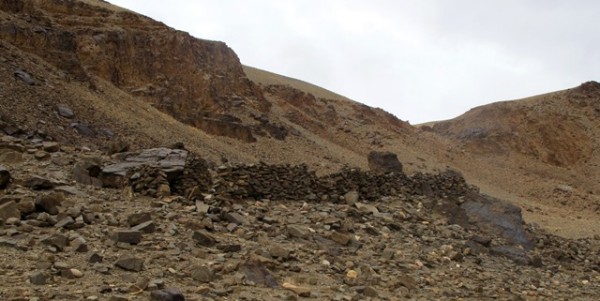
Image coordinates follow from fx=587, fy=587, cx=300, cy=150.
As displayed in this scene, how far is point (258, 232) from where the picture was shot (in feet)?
27.1

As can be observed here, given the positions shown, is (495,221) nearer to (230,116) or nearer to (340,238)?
(340,238)

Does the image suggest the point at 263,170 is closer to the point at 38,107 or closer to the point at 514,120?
the point at 38,107

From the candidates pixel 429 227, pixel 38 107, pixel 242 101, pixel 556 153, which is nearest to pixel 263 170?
pixel 429 227

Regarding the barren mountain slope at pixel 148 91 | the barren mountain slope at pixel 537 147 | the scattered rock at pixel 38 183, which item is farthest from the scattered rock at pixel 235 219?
the barren mountain slope at pixel 537 147

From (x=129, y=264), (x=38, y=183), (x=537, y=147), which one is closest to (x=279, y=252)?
(x=129, y=264)

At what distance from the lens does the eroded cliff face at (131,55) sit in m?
20.4

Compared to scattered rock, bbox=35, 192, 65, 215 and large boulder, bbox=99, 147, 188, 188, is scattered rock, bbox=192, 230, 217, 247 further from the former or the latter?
large boulder, bbox=99, 147, 188, 188

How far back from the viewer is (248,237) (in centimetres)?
796

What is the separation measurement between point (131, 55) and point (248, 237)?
1796cm

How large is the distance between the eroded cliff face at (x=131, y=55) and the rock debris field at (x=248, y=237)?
10469mm

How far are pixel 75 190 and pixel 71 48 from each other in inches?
588

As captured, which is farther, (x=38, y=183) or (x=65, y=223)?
(x=38, y=183)

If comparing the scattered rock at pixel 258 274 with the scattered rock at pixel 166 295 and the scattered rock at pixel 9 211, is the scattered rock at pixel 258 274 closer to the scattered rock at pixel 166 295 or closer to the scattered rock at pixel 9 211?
the scattered rock at pixel 166 295

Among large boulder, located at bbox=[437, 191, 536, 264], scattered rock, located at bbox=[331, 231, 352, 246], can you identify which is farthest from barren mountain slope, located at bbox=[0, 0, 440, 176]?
scattered rock, located at bbox=[331, 231, 352, 246]
